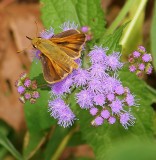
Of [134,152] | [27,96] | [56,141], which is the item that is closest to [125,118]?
[27,96]

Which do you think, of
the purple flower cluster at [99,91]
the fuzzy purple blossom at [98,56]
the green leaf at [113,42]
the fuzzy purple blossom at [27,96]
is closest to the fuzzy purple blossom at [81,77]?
the purple flower cluster at [99,91]

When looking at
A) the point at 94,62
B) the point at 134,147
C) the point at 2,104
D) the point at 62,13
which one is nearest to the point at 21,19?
the point at 2,104

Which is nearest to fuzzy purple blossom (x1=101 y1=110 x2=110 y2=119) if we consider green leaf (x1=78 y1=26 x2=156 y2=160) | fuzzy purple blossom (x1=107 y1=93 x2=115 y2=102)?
fuzzy purple blossom (x1=107 y1=93 x2=115 y2=102)

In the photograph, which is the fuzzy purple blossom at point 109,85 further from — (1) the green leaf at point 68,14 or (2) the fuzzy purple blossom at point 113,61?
(1) the green leaf at point 68,14

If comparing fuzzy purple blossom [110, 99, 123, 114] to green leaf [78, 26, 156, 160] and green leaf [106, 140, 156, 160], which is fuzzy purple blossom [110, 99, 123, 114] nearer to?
green leaf [78, 26, 156, 160]

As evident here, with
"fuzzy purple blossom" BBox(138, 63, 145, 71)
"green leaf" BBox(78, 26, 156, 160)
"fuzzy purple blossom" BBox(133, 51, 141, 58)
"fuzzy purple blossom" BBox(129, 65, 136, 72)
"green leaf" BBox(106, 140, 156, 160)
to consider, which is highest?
"fuzzy purple blossom" BBox(133, 51, 141, 58)

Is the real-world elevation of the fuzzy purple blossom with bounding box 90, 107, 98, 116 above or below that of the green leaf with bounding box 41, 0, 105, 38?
→ below
